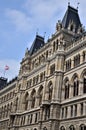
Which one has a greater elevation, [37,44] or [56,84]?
[37,44]

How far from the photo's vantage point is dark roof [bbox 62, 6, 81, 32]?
7557cm

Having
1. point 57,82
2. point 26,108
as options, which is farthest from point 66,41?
point 26,108

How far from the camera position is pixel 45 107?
63.8 m

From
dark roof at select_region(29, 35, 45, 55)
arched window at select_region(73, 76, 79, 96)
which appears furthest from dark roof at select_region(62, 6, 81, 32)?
arched window at select_region(73, 76, 79, 96)

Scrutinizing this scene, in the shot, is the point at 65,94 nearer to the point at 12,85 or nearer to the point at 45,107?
the point at 45,107

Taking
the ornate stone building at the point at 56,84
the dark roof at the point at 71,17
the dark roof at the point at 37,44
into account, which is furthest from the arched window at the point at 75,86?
the dark roof at the point at 37,44

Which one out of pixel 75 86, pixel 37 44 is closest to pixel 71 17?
pixel 37 44

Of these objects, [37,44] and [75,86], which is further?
[37,44]

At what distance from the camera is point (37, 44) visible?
95625 millimetres

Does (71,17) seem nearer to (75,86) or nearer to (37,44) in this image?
(37,44)

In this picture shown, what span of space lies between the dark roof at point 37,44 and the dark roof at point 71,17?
18525 millimetres

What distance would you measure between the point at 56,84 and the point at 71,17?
2562 cm

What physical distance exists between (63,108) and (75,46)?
15187 millimetres

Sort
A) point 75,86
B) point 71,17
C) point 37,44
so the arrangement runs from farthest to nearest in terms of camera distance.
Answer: point 37,44 < point 71,17 < point 75,86
